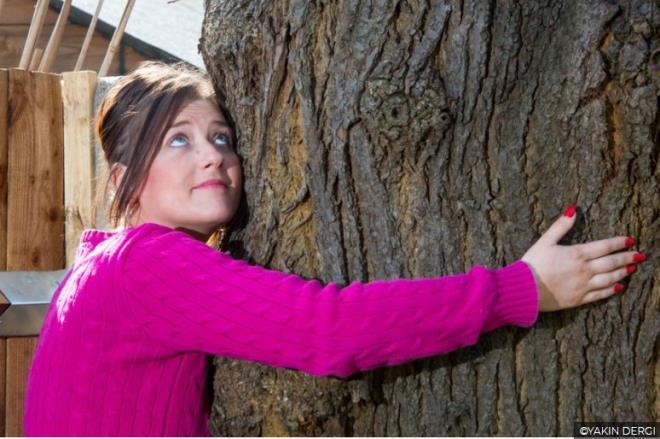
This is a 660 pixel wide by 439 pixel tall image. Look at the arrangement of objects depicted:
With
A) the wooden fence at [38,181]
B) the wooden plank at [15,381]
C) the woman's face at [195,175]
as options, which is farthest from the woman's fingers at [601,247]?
the wooden plank at [15,381]

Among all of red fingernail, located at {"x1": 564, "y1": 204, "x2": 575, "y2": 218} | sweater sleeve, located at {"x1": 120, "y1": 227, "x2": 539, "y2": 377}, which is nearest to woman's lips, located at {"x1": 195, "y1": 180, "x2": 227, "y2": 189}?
sweater sleeve, located at {"x1": 120, "y1": 227, "x2": 539, "y2": 377}

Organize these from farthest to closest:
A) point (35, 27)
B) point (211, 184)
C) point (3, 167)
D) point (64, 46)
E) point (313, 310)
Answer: point (64, 46) < point (35, 27) < point (3, 167) < point (211, 184) < point (313, 310)

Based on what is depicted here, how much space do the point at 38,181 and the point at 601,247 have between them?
2.65 m

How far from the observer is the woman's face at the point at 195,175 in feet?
6.50

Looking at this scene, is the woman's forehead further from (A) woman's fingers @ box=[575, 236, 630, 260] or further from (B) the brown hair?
(A) woman's fingers @ box=[575, 236, 630, 260]

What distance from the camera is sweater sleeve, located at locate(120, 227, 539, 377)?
1704 mm

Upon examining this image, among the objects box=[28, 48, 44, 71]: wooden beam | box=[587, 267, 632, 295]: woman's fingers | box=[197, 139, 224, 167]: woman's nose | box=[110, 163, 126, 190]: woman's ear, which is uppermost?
box=[28, 48, 44, 71]: wooden beam

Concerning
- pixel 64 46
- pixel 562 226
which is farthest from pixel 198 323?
pixel 64 46

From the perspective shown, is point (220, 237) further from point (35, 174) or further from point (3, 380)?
point (3, 380)

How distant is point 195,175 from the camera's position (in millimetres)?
1995

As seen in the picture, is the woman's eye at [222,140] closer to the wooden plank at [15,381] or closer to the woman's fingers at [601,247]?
the woman's fingers at [601,247]

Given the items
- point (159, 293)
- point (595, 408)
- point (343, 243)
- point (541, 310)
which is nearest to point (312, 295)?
point (343, 243)

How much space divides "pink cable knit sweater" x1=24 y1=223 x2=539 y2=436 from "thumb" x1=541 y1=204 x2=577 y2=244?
0.29ft

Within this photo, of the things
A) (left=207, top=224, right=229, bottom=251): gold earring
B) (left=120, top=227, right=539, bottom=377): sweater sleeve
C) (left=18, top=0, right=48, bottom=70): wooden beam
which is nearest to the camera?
(left=120, top=227, right=539, bottom=377): sweater sleeve
